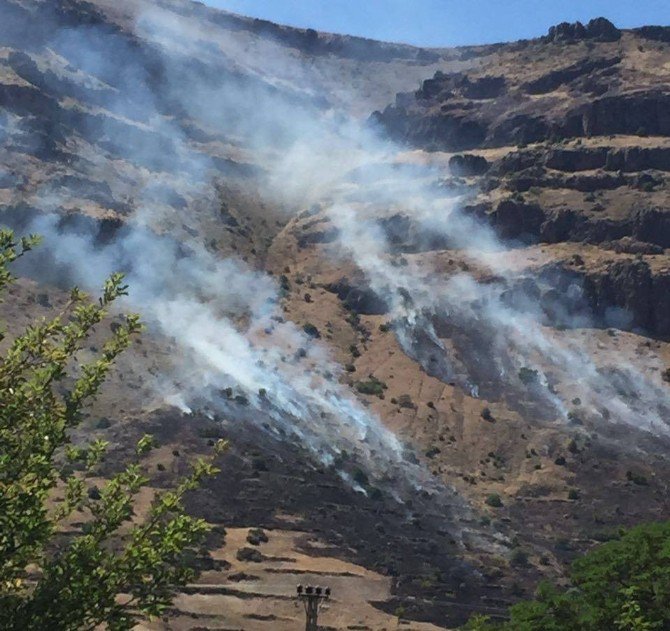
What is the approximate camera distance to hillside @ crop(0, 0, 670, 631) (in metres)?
62.5

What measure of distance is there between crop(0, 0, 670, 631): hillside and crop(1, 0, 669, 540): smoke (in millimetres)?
292

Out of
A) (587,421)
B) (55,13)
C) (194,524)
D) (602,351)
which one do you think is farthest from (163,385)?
(55,13)

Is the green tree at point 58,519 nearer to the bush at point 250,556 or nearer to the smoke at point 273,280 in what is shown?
the bush at point 250,556

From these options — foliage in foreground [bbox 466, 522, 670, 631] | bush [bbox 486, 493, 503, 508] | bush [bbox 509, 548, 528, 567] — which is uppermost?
bush [bbox 486, 493, 503, 508]

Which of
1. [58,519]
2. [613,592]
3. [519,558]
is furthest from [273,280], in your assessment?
[58,519]

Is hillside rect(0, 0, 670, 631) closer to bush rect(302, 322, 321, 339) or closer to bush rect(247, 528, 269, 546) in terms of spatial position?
bush rect(302, 322, 321, 339)

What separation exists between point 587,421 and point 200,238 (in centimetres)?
4259

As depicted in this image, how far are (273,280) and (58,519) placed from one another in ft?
291

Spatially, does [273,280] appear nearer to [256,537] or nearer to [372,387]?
[372,387]

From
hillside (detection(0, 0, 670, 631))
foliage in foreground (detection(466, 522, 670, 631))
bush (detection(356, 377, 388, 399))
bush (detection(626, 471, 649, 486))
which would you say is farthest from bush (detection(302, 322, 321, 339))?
foliage in foreground (detection(466, 522, 670, 631))

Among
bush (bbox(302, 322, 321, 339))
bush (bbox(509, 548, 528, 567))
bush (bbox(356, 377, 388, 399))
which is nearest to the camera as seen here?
bush (bbox(509, 548, 528, 567))

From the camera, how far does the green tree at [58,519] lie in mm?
8961

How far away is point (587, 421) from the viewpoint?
79.1m

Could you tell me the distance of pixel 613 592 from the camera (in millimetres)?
24172
